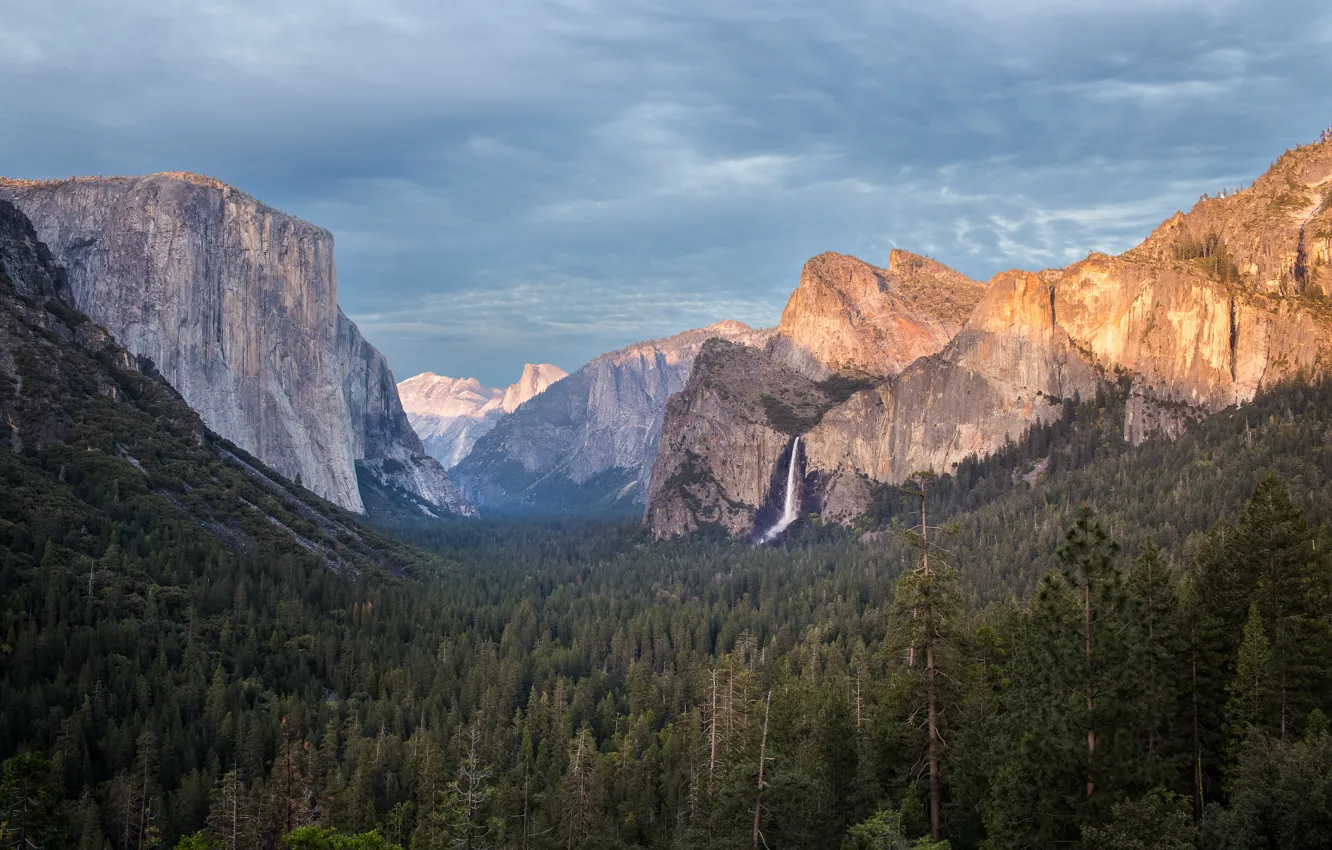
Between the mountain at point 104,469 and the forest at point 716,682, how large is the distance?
1035 millimetres

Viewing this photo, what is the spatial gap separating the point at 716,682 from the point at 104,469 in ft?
381

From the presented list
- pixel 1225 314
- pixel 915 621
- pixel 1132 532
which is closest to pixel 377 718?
pixel 915 621

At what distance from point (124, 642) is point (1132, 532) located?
120997 millimetres

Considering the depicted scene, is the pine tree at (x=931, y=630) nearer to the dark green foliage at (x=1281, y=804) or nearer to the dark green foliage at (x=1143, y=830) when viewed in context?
the dark green foliage at (x=1143, y=830)

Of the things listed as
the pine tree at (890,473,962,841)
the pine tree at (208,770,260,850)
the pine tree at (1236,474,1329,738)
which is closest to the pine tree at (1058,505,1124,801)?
Answer: the pine tree at (890,473,962,841)

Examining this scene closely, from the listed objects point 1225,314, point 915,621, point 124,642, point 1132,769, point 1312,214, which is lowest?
point 124,642

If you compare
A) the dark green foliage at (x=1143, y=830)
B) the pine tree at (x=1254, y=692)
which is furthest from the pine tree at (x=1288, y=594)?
the dark green foliage at (x=1143, y=830)

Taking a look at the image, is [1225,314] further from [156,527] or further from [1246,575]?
[156,527]

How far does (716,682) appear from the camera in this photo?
6612cm

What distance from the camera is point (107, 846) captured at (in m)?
69.9

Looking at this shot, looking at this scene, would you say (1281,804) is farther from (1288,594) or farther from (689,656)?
(689,656)

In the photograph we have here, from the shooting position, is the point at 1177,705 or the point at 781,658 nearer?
the point at 1177,705

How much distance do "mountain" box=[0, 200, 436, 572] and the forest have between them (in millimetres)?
1035

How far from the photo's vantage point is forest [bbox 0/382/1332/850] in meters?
39.2
